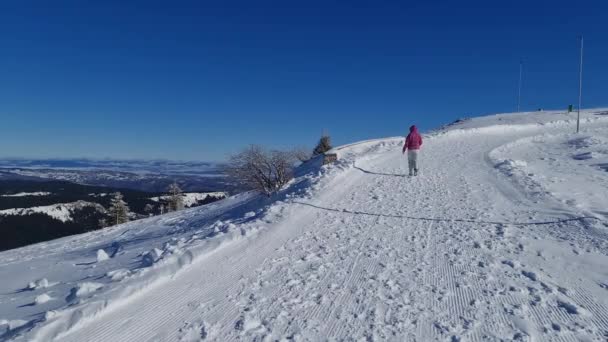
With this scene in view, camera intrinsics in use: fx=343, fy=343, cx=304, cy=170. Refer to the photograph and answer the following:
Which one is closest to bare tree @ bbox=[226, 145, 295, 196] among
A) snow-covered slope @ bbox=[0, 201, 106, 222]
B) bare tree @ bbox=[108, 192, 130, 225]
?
bare tree @ bbox=[108, 192, 130, 225]

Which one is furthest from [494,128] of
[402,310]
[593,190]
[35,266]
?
[35,266]

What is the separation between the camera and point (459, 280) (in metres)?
5.24

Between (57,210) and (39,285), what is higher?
(39,285)

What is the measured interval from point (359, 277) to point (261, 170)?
1886 cm

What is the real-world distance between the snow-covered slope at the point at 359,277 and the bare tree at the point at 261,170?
39.0ft

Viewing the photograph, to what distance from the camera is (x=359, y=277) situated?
549 cm

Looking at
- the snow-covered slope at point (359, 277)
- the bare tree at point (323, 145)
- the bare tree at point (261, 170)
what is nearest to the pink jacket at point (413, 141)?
the snow-covered slope at point (359, 277)

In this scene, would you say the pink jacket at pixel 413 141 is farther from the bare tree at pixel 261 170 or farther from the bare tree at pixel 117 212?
the bare tree at pixel 117 212

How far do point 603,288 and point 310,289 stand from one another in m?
4.20

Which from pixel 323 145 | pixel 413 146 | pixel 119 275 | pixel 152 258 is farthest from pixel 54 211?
pixel 119 275

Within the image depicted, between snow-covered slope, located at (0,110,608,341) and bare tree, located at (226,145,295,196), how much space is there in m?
11.9

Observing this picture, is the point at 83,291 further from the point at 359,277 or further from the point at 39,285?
the point at 359,277

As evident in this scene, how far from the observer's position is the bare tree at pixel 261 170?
2303 cm

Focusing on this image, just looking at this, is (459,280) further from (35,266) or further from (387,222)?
(35,266)
